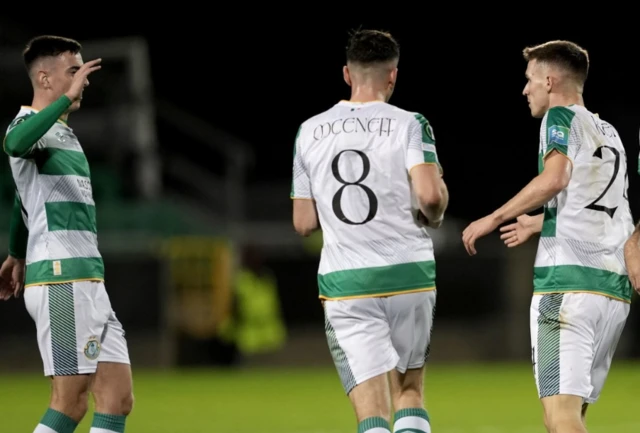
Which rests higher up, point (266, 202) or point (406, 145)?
point (406, 145)

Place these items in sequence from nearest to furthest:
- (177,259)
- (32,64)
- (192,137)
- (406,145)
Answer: (406,145), (32,64), (177,259), (192,137)

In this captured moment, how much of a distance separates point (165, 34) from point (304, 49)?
3302 mm

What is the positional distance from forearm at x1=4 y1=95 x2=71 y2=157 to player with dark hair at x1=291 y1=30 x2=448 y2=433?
4.06ft

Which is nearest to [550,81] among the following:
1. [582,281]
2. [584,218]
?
[584,218]

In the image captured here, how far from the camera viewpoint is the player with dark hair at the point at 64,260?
606cm

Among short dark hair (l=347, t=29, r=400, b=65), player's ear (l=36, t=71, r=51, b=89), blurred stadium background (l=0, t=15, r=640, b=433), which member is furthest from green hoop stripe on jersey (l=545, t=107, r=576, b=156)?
blurred stadium background (l=0, t=15, r=640, b=433)

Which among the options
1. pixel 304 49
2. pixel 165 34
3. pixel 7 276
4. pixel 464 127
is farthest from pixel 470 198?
pixel 7 276

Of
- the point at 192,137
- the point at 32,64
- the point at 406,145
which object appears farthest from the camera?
the point at 192,137

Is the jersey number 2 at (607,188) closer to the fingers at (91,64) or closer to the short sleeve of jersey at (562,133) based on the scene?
the short sleeve of jersey at (562,133)

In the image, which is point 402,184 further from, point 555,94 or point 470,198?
point 470,198

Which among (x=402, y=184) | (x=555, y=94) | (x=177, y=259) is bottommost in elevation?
(x=177, y=259)

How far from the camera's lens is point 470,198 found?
83.8ft

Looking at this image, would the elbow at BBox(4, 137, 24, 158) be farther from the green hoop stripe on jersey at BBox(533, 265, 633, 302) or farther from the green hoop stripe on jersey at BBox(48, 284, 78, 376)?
the green hoop stripe on jersey at BBox(533, 265, 633, 302)

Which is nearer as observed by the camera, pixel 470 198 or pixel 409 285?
pixel 409 285
